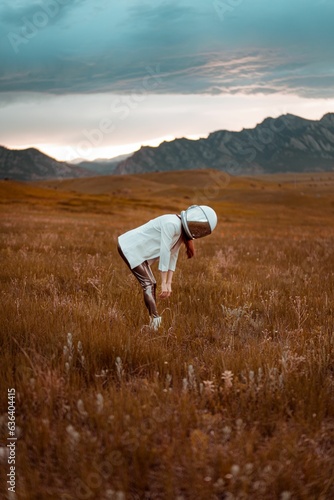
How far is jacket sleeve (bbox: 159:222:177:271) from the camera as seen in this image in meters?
5.62

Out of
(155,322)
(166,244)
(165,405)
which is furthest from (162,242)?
(165,405)

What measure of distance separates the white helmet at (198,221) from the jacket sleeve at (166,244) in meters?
0.17

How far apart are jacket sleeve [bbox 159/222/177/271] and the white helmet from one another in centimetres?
17

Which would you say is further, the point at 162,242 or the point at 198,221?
the point at 162,242

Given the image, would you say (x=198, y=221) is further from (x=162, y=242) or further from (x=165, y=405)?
(x=165, y=405)

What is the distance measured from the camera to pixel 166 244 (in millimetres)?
5668

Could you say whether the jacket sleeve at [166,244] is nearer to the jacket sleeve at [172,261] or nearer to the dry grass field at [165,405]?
the jacket sleeve at [172,261]

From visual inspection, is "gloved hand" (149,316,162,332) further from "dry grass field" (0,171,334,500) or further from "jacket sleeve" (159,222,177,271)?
"jacket sleeve" (159,222,177,271)

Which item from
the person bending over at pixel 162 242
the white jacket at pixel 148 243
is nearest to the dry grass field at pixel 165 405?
the person bending over at pixel 162 242

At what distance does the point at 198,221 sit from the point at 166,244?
1.57 feet

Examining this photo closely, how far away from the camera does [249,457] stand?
9.36 ft

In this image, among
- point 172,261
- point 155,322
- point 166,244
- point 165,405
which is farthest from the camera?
point 172,261

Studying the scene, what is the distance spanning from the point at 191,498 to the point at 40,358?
1.95 meters

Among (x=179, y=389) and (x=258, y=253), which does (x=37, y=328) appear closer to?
(x=179, y=389)
